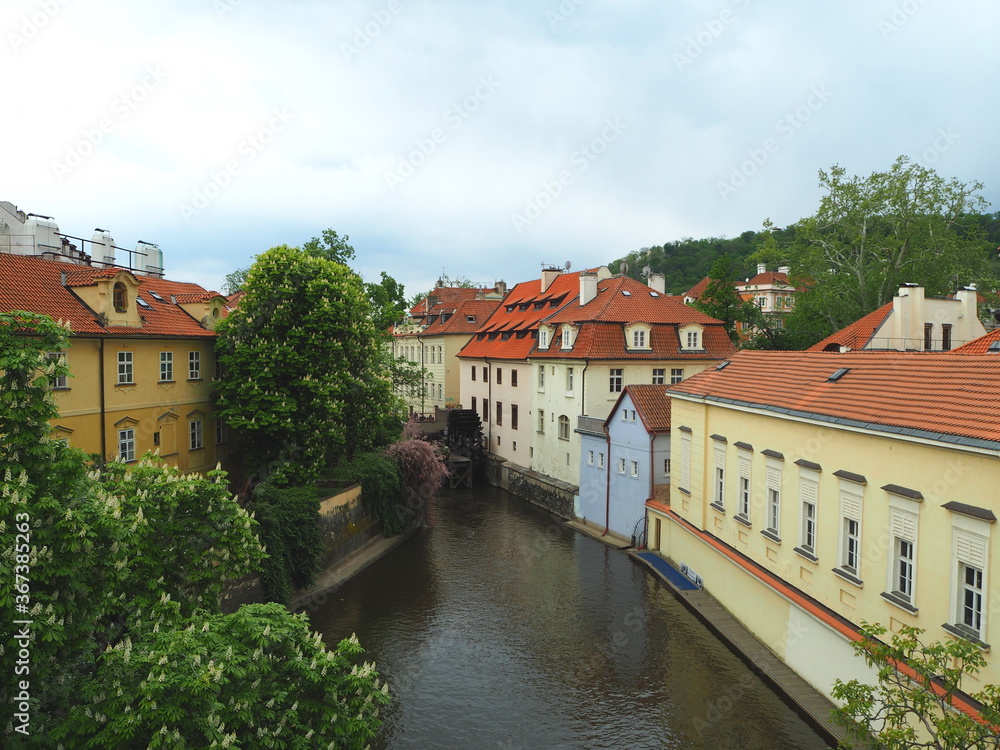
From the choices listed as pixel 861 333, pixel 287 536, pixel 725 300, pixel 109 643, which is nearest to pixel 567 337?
pixel 861 333

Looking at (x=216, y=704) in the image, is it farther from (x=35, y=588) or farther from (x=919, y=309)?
(x=919, y=309)

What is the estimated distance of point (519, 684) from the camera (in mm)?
15758

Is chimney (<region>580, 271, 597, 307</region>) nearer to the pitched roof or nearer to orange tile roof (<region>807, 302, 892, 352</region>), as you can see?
the pitched roof

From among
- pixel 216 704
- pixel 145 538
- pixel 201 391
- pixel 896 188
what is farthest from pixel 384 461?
pixel 896 188

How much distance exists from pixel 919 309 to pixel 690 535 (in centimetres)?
1287

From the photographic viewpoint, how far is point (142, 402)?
22141 mm

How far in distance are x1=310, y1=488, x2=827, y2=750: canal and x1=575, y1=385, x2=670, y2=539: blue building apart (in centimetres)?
175

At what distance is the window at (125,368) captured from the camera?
21.4 meters

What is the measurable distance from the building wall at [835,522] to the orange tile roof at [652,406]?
293 cm

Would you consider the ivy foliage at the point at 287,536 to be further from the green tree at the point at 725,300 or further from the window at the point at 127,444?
the green tree at the point at 725,300

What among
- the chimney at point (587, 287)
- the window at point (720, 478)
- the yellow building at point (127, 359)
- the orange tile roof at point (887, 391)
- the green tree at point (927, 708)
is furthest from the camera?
the chimney at point (587, 287)

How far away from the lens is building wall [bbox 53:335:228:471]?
65.3 ft

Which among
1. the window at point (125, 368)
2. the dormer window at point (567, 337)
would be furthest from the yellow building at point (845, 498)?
the window at point (125, 368)

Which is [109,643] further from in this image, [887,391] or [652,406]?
[652,406]
